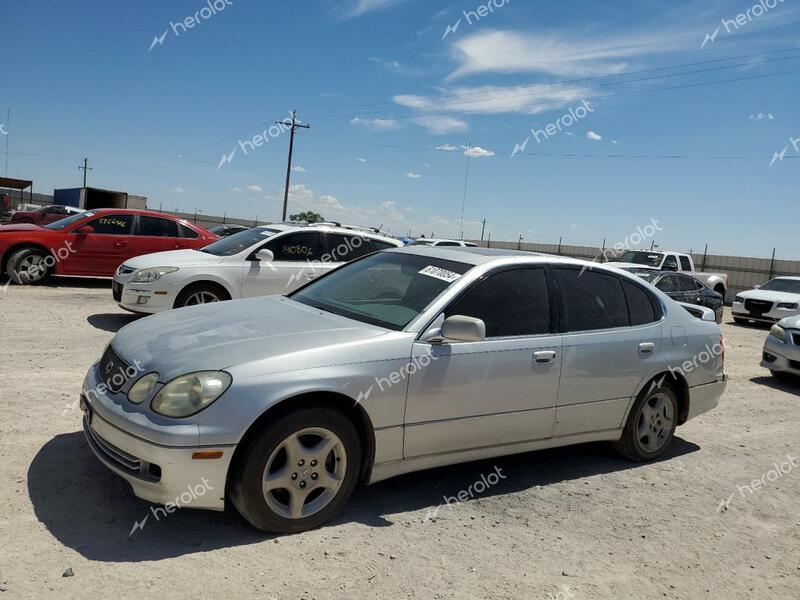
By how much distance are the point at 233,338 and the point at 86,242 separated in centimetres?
991

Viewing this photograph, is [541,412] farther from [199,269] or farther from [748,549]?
[199,269]

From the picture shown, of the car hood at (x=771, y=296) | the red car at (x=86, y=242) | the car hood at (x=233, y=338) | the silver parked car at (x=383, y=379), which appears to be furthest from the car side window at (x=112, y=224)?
the car hood at (x=771, y=296)

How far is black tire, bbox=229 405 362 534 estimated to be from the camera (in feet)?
10.4

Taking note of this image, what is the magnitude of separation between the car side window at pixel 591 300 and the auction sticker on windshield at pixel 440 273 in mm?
859

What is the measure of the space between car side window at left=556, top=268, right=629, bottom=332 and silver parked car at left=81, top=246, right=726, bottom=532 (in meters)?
0.01

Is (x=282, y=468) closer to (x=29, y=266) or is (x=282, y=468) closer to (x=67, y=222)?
(x=29, y=266)

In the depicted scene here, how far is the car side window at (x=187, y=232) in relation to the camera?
12.7 m

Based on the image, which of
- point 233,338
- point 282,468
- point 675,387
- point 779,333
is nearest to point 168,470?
point 282,468

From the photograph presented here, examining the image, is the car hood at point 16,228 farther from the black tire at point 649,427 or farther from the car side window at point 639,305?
the black tire at point 649,427

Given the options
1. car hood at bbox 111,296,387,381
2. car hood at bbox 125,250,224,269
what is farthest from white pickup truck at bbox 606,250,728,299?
car hood at bbox 111,296,387,381

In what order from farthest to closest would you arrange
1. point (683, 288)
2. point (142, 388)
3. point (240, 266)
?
point (683, 288)
point (240, 266)
point (142, 388)

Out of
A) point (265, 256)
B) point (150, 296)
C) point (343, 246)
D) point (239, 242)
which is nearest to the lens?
point (150, 296)

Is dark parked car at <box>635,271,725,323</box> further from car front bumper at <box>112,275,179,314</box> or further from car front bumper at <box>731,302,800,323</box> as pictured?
car front bumper at <box>112,275,179,314</box>

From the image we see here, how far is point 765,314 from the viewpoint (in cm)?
1656
